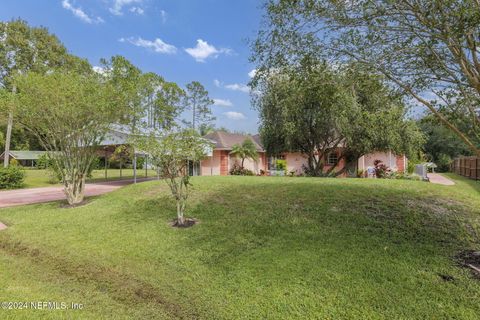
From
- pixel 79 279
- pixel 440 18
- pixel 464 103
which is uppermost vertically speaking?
pixel 440 18

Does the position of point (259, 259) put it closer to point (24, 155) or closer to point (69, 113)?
point (69, 113)

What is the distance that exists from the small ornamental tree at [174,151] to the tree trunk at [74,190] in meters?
4.79

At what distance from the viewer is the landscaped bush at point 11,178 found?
54.7 feet

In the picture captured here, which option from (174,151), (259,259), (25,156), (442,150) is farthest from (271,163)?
(25,156)

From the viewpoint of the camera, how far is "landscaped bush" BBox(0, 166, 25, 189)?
16.7m

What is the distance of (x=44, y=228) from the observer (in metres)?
7.21

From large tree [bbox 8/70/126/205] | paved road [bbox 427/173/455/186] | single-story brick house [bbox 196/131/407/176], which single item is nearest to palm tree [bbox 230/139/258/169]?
single-story brick house [bbox 196/131/407/176]

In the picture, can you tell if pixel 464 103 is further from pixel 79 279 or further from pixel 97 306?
pixel 79 279

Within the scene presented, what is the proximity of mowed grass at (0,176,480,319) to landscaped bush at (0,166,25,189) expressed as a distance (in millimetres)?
10629

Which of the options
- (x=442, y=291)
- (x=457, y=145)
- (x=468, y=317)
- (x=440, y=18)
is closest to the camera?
(x=468, y=317)

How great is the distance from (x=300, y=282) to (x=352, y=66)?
11.9 feet

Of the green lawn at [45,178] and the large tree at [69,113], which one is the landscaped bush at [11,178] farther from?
the large tree at [69,113]

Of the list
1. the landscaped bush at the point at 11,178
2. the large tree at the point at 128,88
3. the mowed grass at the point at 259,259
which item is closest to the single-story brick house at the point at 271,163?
the large tree at the point at 128,88

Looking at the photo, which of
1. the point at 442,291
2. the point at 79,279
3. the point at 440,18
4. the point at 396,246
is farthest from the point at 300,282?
the point at 440,18
